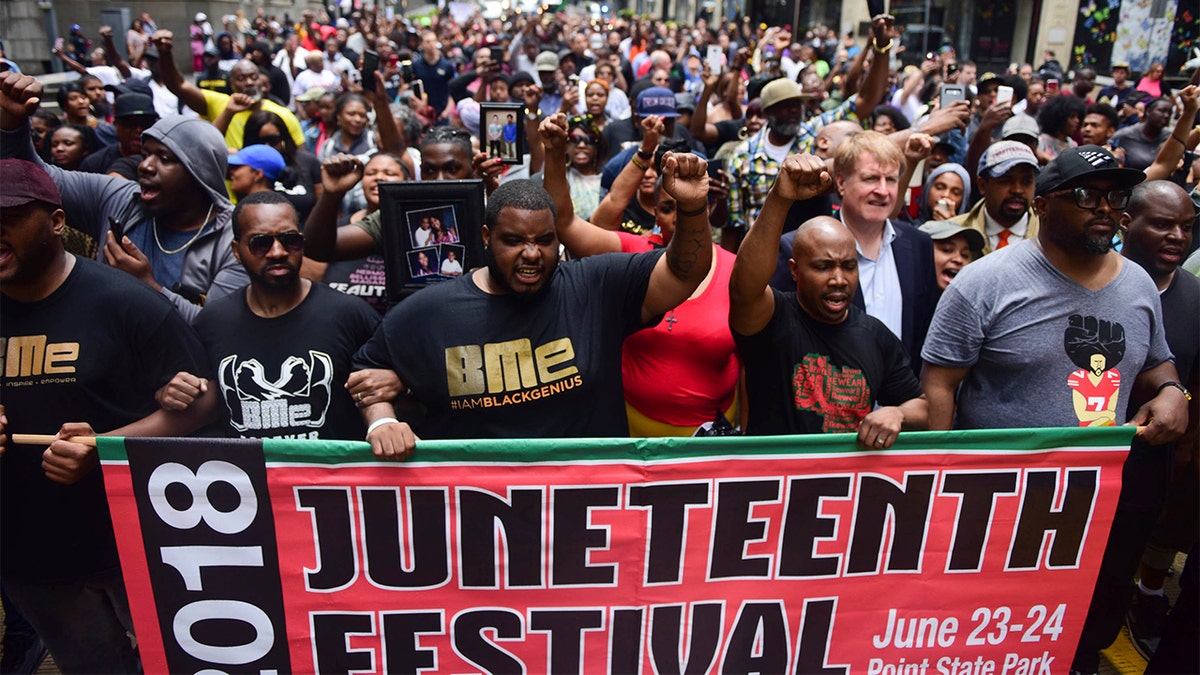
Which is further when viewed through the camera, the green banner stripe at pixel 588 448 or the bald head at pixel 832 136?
the bald head at pixel 832 136

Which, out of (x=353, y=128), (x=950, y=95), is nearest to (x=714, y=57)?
(x=950, y=95)

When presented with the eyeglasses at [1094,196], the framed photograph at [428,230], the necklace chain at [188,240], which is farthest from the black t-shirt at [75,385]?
the eyeglasses at [1094,196]

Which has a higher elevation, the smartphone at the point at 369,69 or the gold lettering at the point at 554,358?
the smartphone at the point at 369,69

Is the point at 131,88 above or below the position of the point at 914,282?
above

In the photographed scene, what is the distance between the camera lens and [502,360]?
9.29 feet

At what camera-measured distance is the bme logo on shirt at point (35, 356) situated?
8.95ft

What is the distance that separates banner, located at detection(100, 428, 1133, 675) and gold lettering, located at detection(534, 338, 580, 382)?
0.84ft

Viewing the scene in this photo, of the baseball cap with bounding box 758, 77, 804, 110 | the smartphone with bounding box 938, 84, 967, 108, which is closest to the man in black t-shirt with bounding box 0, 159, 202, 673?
the baseball cap with bounding box 758, 77, 804, 110

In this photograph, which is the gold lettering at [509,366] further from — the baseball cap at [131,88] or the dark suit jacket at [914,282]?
the baseball cap at [131,88]

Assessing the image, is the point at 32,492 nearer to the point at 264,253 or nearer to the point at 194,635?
the point at 194,635

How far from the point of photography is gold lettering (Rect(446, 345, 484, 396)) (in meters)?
2.83

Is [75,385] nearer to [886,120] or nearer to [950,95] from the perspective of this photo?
[950,95]

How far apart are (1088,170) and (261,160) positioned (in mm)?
4316

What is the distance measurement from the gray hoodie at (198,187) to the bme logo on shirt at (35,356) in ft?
2.95
